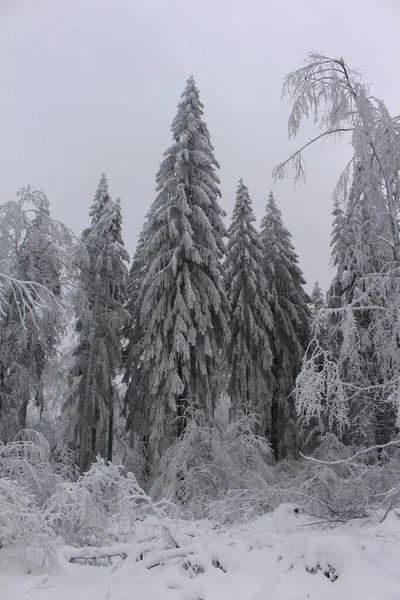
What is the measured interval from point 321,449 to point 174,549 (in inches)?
461

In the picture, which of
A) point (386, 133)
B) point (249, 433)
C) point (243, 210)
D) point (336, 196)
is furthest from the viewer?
point (243, 210)

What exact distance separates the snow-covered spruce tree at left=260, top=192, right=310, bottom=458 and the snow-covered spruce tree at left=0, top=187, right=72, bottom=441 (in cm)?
968

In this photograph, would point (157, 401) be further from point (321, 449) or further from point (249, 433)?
point (321, 449)

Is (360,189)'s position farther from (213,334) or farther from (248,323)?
(248,323)

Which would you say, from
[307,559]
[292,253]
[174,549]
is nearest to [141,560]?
[174,549]

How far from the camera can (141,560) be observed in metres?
5.52

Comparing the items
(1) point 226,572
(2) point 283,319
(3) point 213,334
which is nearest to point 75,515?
(1) point 226,572

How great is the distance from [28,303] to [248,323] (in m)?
9.43

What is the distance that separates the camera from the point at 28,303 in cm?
1242

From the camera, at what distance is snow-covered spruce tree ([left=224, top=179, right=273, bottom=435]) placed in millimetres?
18569

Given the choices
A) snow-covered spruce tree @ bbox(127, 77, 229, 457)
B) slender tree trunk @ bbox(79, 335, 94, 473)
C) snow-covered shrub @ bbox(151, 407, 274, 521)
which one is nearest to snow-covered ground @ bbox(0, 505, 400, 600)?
snow-covered shrub @ bbox(151, 407, 274, 521)

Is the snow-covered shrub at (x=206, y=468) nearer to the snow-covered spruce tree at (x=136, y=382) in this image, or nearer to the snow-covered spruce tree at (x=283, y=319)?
the snow-covered spruce tree at (x=136, y=382)

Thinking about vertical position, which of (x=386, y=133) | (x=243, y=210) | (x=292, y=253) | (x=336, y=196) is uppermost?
(x=243, y=210)

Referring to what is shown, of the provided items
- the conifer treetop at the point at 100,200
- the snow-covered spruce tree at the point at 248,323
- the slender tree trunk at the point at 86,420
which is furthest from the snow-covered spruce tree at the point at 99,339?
the snow-covered spruce tree at the point at 248,323
